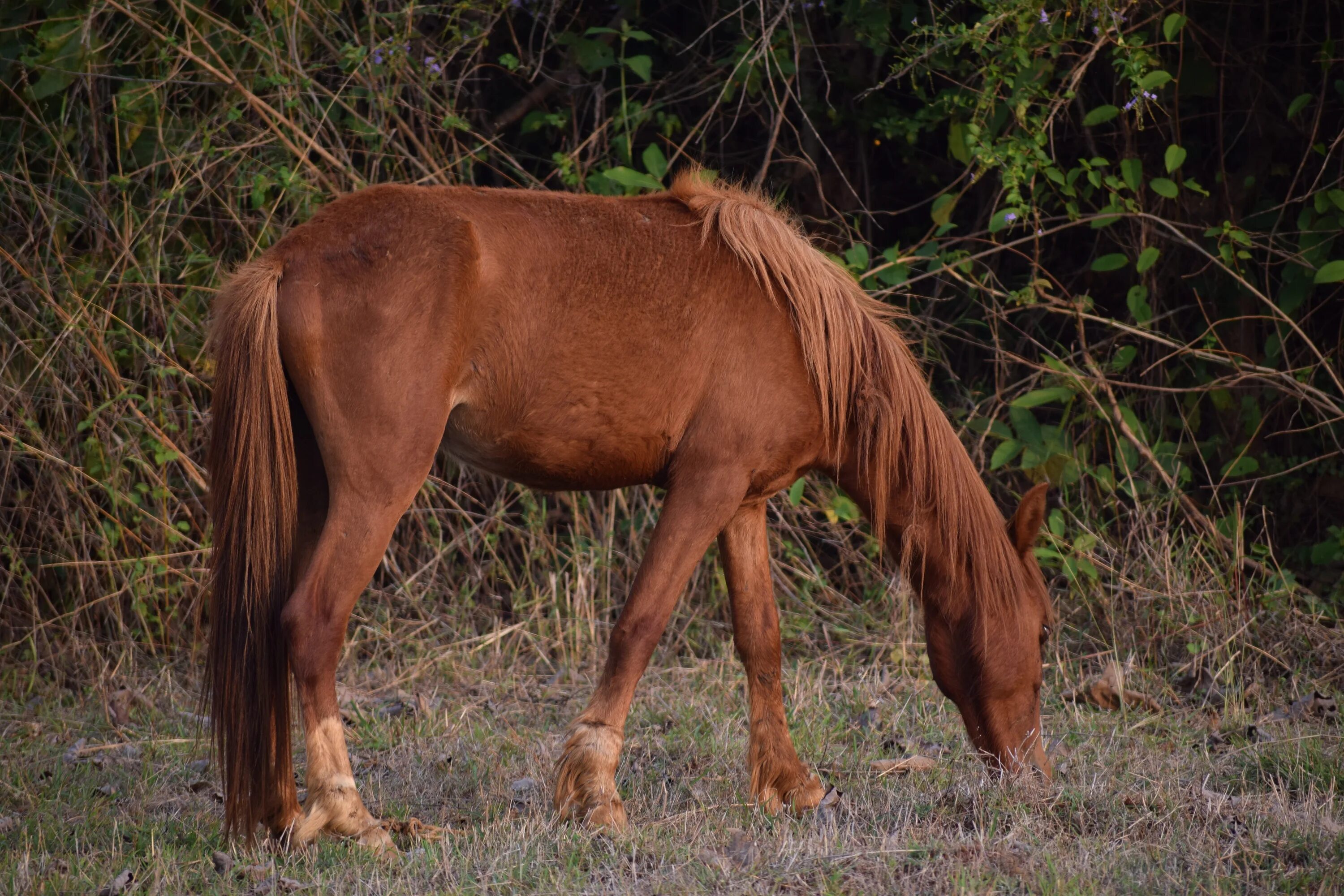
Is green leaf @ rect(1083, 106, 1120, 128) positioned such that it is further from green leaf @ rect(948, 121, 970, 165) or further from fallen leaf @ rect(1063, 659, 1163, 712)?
fallen leaf @ rect(1063, 659, 1163, 712)

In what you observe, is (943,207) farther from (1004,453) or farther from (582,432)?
(582,432)

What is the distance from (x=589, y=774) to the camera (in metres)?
3.52

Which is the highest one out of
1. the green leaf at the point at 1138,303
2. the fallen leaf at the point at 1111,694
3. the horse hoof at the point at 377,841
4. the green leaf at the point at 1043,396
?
the green leaf at the point at 1138,303

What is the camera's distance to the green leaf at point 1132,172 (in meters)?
5.48

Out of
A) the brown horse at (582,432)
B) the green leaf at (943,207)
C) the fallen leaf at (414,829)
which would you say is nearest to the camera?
the brown horse at (582,432)

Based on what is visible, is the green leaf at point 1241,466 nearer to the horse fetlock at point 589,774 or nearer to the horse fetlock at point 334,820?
the horse fetlock at point 589,774

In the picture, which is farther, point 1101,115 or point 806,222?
point 806,222

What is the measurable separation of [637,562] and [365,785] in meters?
2.15

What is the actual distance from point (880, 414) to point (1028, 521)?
622 mm

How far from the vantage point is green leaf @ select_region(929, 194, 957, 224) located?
19.1 feet

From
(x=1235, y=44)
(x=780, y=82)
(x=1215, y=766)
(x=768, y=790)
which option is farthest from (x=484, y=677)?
(x=1235, y=44)

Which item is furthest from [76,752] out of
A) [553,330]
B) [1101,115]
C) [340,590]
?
[1101,115]

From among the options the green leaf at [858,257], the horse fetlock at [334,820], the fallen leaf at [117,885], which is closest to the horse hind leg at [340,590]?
the horse fetlock at [334,820]

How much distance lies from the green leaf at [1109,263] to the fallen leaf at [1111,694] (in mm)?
1745
